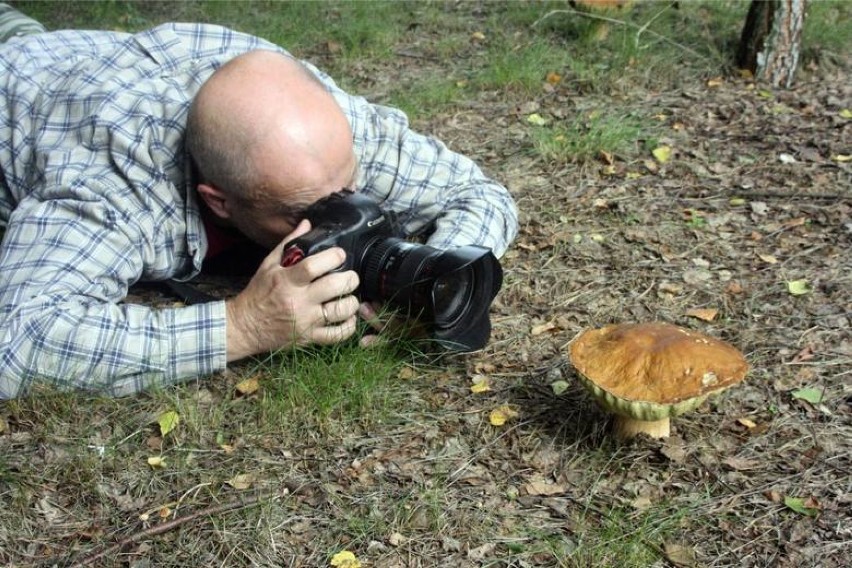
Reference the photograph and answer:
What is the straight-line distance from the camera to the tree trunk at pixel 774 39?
4.65 metres

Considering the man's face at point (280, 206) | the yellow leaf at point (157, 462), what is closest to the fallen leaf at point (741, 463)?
the man's face at point (280, 206)

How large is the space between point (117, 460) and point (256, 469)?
1.26 ft

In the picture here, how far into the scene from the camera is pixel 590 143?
13.1ft

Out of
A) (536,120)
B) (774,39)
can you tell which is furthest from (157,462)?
(774,39)

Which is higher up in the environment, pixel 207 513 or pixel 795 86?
pixel 795 86

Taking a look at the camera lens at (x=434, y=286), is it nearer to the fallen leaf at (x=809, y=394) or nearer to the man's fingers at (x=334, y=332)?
the man's fingers at (x=334, y=332)

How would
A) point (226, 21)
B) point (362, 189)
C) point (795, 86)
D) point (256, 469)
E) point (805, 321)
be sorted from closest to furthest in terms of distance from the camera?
A: point (256, 469) < point (805, 321) < point (362, 189) < point (795, 86) < point (226, 21)

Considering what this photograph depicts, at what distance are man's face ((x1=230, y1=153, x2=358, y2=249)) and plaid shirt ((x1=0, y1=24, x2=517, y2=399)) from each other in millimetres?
194

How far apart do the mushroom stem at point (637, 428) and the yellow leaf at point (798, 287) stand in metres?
0.97

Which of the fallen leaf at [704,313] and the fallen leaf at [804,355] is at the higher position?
the fallen leaf at [804,355]

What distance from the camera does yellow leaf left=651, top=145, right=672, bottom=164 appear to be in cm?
399

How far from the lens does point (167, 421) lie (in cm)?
240

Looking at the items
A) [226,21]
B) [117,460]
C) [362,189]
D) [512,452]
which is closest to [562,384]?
[512,452]

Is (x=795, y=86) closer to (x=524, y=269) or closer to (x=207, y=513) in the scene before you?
(x=524, y=269)
